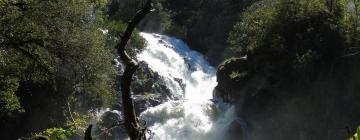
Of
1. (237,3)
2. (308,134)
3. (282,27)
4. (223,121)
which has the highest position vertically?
(237,3)

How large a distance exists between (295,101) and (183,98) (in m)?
12.9

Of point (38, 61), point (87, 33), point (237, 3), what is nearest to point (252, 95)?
point (87, 33)

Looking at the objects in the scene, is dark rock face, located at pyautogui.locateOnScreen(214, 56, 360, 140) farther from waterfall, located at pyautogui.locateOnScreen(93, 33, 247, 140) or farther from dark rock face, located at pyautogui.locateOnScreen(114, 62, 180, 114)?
dark rock face, located at pyautogui.locateOnScreen(114, 62, 180, 114)

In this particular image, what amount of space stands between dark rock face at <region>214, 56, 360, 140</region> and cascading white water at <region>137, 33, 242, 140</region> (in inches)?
64.4

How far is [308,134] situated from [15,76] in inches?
742

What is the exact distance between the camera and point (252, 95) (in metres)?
32.8

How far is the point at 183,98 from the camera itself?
4225 cm

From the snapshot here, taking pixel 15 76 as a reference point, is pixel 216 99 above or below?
above

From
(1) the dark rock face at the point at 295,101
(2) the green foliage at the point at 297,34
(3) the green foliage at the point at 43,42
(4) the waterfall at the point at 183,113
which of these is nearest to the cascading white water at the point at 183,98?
(4) the waterfall at the point at 183,113

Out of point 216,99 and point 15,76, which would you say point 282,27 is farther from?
point 15,76

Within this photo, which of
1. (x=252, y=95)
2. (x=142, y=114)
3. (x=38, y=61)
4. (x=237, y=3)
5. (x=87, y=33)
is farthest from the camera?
(x=237, y=3)

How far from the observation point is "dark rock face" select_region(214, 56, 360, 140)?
28.6 m

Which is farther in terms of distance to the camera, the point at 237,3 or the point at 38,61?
the point at 237,3

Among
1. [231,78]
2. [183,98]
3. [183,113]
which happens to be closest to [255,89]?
[231,78]
